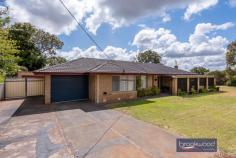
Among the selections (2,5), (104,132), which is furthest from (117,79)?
(2,5)

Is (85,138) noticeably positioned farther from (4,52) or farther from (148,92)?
(148,92)

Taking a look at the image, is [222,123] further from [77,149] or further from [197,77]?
[197,77]

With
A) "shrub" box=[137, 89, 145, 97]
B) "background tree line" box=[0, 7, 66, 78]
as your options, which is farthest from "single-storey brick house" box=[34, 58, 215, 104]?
"background tree line" box=[0, 7, 66, 78]

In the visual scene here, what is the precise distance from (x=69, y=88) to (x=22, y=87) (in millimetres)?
6265

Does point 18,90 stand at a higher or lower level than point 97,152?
higher

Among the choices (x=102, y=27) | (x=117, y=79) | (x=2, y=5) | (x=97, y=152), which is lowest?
(x=97, y=152)

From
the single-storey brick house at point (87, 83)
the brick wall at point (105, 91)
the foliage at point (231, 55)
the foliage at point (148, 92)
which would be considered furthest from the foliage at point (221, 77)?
the brick wall at point (105, 91)

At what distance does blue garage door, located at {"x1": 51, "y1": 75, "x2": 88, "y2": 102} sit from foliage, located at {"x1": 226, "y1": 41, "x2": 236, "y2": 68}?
31152mm

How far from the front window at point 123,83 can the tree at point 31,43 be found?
17.6 metres

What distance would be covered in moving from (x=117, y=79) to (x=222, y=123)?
9.21m

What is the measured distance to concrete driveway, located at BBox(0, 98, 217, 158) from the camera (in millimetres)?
5254

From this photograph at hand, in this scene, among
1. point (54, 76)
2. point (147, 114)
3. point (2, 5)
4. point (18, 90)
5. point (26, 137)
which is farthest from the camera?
point (18, 90)

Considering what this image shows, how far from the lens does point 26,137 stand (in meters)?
6.60

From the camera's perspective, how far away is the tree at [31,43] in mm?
28688
